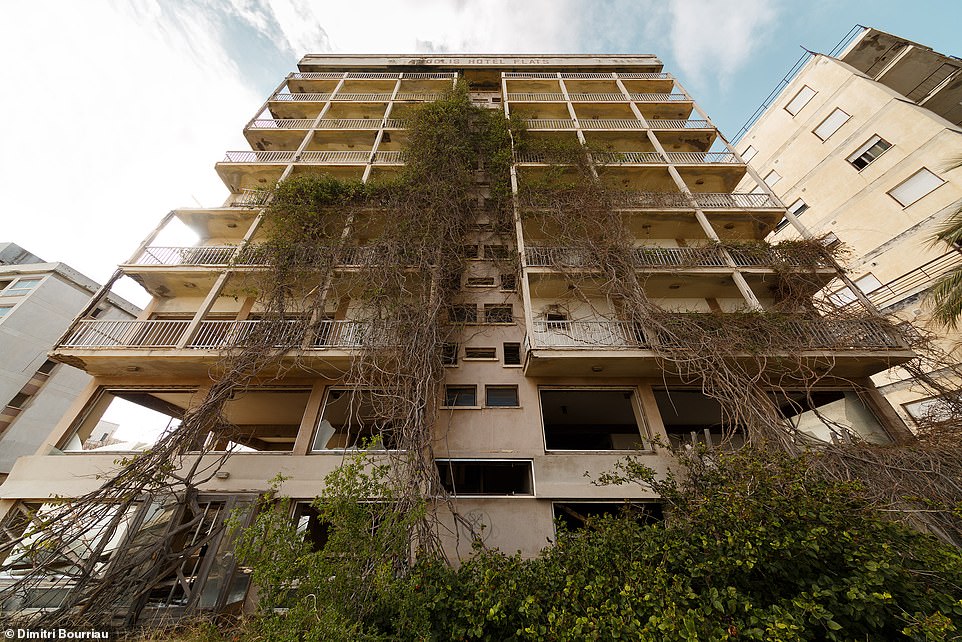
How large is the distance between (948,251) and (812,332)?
9.87m

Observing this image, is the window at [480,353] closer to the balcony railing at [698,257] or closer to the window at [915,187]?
the balcony railing at [698,257]

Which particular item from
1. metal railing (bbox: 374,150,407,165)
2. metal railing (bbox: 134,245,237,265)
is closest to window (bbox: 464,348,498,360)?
metal railing (bbox: 134,245,237,265)

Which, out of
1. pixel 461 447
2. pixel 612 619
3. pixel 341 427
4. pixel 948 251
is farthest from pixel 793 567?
pixel 948 251

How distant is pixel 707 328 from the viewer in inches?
372

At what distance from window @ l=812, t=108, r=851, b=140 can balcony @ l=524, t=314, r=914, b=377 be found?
52.4ft

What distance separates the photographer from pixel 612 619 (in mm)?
4055

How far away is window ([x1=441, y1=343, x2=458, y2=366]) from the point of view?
10703 millimetres

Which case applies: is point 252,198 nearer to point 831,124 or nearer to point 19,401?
point 19,401

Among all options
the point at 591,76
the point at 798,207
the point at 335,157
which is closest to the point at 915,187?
the point at 798,207

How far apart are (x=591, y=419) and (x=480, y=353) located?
534 centimetres

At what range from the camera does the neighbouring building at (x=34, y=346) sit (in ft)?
53.8

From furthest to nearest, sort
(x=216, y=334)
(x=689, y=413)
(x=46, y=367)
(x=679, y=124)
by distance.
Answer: (x=46, y=367) → (x=679, y=124) → (x=689, y=413) → (x=216, y=334)

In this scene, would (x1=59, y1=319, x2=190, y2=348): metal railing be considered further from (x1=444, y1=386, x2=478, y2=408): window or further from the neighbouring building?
(x1=444, y1=386, x2=478, y2=408): window

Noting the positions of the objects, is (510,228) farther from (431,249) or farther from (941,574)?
(941,574)
